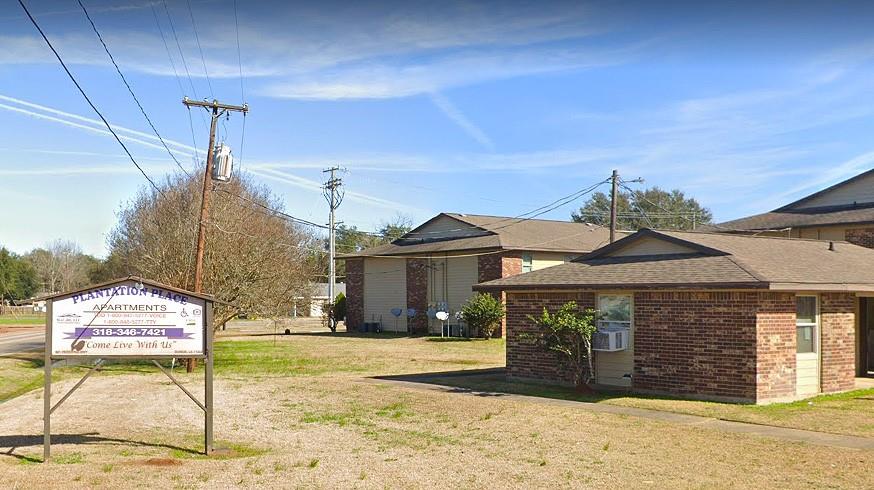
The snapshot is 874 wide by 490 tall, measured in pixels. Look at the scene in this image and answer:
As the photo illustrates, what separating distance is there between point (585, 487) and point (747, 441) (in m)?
4.00

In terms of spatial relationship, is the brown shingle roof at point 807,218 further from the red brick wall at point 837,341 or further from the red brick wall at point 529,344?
the red brick wall at point 529,344

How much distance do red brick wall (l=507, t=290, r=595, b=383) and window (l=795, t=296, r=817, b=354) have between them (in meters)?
4.20

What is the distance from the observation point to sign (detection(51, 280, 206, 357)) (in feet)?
38.3

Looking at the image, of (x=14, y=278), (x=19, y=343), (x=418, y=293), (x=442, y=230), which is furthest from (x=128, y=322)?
(x=14, y=278)

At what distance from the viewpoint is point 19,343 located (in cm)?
4059

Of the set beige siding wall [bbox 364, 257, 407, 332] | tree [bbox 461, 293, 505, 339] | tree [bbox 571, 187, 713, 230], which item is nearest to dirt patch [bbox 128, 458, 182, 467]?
tree [bbox 461, 293, 505, 339]

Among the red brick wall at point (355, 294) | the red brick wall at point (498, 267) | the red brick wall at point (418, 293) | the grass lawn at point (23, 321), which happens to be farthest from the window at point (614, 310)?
the grass lawn at point (23, 321)

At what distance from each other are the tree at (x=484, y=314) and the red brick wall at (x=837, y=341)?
2250 centimetres

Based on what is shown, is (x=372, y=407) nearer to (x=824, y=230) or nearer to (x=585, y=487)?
(x=585, y=487)

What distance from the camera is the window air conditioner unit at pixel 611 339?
1798cm

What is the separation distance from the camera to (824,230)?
101 ft

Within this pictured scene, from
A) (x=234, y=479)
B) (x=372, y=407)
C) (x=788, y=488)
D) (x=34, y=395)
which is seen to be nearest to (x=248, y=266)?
(x=34, y=395)

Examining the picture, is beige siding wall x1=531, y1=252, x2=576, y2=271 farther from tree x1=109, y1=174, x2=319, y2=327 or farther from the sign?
the sign

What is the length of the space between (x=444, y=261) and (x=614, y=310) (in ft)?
88.5
